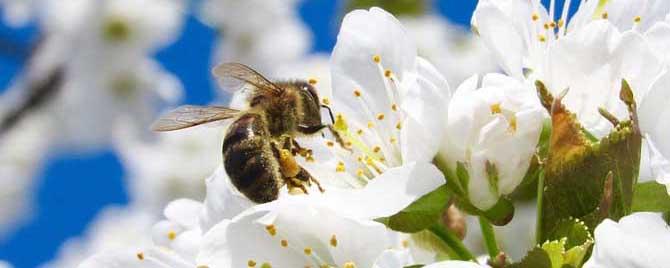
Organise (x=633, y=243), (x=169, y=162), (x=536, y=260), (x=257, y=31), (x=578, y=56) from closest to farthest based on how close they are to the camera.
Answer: (x=633, y=243) < (x=536, y=260) < (x=578, y=56) < (x=169, y=162) < (x=257, y=31)

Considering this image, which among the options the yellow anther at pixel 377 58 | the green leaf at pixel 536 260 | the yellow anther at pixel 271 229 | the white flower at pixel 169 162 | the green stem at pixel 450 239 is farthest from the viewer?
the white flower at pixel 169 162

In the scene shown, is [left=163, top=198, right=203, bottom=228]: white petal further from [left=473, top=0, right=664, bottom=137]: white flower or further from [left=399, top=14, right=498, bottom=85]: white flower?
[left=399, top=14, right=498, bottom=85]: white flower

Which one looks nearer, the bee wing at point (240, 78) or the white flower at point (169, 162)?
the bee wing at point (240, 78)

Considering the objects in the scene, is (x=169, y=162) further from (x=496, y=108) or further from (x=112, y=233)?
(x=496, y=108)

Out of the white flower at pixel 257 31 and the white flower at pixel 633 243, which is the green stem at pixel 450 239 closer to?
the white flower at pixel 633 243

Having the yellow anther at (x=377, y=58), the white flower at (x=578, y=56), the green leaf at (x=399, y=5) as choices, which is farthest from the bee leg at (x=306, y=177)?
the green leaf at (x=399, y=5)

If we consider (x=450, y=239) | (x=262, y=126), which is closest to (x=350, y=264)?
(x=450, y=239)

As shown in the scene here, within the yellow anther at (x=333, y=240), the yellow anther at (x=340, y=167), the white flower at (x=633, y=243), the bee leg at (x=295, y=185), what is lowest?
the white flower at (x=633, y=243)
